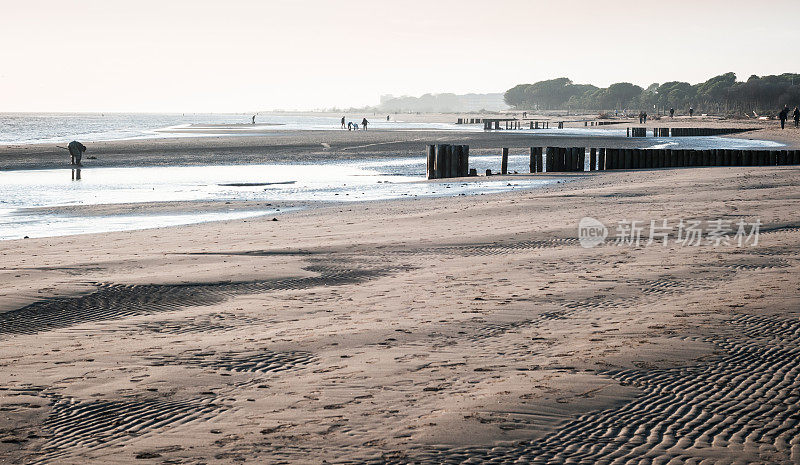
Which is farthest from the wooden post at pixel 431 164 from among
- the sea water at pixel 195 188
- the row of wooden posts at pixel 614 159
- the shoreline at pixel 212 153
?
the shoreline at pixel 212 153

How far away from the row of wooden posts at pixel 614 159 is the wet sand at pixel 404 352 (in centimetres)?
1771

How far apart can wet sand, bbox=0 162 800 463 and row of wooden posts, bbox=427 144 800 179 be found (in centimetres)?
1771

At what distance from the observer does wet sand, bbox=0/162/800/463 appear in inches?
197

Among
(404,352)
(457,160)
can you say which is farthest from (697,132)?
(404,352)

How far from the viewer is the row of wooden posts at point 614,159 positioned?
31.0 metres

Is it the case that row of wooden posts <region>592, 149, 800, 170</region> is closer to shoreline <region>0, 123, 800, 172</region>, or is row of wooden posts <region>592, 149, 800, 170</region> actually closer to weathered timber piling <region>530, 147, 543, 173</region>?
weathered timber piling <region>530, 147, 543, 173</region>

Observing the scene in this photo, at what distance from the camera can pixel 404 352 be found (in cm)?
692

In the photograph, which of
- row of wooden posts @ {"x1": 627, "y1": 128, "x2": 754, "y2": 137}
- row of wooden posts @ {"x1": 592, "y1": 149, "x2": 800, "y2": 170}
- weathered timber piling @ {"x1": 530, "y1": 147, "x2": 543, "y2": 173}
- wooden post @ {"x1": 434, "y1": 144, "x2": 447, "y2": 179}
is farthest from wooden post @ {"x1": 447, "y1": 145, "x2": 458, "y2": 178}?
row of wooden posts @ {"x1": 627, "y1": 128, "x2": 754, "y2": 137}

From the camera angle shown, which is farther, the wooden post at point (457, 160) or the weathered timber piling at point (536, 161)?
the weathered timber piling at point (536, 161)

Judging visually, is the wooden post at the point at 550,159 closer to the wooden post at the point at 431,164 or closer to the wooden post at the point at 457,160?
the wooden post at the point at 457,160

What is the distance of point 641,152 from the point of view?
109 feet

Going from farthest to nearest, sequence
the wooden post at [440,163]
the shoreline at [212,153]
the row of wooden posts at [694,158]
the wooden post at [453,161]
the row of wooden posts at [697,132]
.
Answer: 1. the row of wooden posts at [697,132]
2. the shoreline at [212,153]
3. the row of wooden posts at [694,158]
4. the wooden post at [453,161]
5. the wooden post at [440,163]

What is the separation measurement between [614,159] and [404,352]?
90.4 feet

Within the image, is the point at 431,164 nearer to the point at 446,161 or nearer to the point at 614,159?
the point at 446,161
